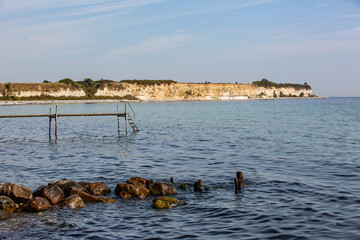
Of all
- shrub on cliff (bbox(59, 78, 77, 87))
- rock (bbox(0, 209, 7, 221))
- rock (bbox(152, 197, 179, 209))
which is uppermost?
shrub on cliff (bbox(59, 78, 77, 87))

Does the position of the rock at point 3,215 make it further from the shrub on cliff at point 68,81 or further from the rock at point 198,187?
the shrub on cliff at point 68,81

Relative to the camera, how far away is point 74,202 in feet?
44.3

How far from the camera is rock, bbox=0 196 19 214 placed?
12805 mm

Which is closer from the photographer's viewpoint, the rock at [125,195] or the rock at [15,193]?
the rock at [15,193]

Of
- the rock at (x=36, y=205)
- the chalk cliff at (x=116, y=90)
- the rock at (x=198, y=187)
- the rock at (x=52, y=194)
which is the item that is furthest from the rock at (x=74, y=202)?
the chalk cliff at (x=116, y=90)

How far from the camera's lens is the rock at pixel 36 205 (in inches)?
510

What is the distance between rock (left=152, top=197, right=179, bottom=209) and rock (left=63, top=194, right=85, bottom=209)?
268cm

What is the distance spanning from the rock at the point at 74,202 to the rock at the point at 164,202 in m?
2.68

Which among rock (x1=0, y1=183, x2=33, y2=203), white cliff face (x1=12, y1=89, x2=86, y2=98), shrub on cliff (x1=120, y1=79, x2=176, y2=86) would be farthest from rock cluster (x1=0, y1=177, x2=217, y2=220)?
shrub on cliff (x1=120, y1=79, x2=176, y2=86)

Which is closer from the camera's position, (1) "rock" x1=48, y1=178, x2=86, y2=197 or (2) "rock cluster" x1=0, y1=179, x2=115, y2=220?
(2) "rock cluster" x1=0, y1=179, x2=115, y2=220

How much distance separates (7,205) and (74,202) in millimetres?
2240

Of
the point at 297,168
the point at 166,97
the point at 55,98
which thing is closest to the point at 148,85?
the point at 166,97

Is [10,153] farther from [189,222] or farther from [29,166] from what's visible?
[189,222]

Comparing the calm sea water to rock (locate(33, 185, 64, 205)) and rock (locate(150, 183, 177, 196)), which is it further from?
rock (locate(33, 185, 64, 205))
